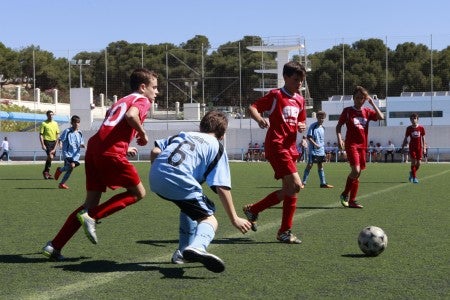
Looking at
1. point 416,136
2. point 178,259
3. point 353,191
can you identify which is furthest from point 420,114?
point 178,259

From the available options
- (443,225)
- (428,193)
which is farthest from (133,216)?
(428,193)

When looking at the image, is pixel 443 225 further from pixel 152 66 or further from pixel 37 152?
pixel 152 66

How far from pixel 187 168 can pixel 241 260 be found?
107 centimetres

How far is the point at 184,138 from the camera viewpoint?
17.9 ft

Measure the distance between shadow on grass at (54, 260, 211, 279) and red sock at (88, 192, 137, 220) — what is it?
38 cm

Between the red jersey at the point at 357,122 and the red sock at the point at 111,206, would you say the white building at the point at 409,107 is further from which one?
the red sock at the point at 111,206

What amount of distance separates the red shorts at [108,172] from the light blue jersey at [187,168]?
71 centimetres

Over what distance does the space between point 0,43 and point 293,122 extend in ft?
261

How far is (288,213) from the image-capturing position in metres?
7.27

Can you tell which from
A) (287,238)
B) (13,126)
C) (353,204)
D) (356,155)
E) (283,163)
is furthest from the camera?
(13,126)

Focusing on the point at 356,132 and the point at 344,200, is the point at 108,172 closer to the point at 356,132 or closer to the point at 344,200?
the point at 344,200

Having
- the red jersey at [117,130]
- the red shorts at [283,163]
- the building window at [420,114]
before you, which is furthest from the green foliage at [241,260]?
the building window at [420,114]

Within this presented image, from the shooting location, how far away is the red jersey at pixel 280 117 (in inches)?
299

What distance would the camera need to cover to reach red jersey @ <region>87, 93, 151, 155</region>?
6.09 meters
